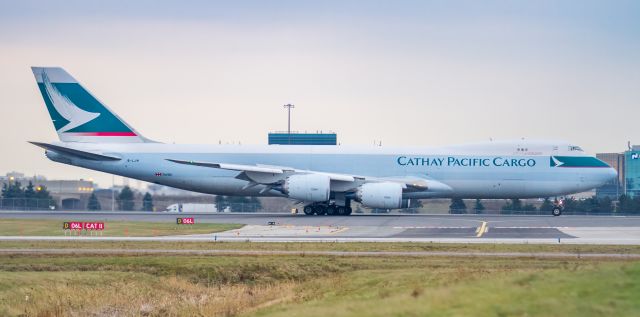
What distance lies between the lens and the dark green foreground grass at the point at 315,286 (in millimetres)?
18219

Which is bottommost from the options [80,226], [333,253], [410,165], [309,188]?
[333,253]

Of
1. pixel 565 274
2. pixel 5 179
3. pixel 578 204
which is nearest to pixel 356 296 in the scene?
pixel 565 274

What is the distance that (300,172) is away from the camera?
225ft

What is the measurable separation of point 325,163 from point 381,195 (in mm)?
6225

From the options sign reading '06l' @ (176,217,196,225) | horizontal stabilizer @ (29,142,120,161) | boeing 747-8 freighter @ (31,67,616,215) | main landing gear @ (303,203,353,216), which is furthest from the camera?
boeing 747-8 freighter @ (31,67,616,215)

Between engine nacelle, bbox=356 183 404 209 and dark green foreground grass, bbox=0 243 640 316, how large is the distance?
26.6m

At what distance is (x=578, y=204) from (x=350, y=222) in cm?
3432

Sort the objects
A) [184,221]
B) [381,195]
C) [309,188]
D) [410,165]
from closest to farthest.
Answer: [184,221] → [381,195] → [309,188] → [410,165]

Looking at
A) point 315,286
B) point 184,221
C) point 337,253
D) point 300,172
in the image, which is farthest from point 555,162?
point 315,286

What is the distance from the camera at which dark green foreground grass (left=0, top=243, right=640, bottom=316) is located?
18.2 metres

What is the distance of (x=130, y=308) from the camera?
1099 inches

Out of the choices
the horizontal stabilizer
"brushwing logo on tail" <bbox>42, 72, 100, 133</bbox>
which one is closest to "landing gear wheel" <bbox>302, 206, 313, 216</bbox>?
the horizontal stabilizer

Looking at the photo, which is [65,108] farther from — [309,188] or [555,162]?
[555,162]

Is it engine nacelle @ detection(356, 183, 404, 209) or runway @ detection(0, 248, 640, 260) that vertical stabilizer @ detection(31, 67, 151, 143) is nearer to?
engine nacelle @ detection(356, 183, 404, 209)
